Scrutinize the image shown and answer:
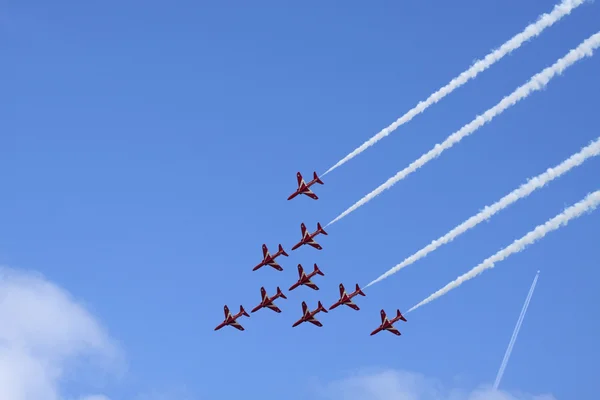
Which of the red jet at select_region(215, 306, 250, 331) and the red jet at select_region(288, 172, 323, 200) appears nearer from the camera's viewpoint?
the red jet at select_region(288, 172, 323, 200)

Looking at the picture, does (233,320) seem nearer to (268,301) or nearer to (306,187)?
(268,301)

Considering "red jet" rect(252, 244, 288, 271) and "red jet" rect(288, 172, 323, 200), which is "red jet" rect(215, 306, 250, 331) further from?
"red jet" rect(288, 172, 323, 200)

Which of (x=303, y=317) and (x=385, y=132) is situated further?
(x=303, y=317)

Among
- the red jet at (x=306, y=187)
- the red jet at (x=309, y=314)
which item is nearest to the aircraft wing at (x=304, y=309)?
the red jet at (x=309, y=314)

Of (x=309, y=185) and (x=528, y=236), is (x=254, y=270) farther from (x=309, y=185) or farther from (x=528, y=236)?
(x=528, y=236)

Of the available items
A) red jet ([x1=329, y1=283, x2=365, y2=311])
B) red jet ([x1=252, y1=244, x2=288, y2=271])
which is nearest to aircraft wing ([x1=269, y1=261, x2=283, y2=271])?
red jet ([x1=252, y1=244, x2=288, y2=271])

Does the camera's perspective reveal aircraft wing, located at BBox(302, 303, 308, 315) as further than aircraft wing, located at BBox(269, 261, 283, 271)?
Yes

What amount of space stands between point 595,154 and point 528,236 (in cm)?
864

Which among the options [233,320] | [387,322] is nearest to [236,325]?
[233,320]

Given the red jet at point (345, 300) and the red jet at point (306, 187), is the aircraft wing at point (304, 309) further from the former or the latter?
the red jet at point (306, 187)

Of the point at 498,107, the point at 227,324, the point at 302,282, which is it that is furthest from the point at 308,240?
the point at 498,107

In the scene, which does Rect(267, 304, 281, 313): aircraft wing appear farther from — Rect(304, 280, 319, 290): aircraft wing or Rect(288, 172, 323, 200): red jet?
Rect(288, 172, 323, 200): red jet

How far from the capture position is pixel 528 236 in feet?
237

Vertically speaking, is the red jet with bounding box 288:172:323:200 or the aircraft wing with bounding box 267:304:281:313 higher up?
the red jet with bounding box 288:172:323:200
